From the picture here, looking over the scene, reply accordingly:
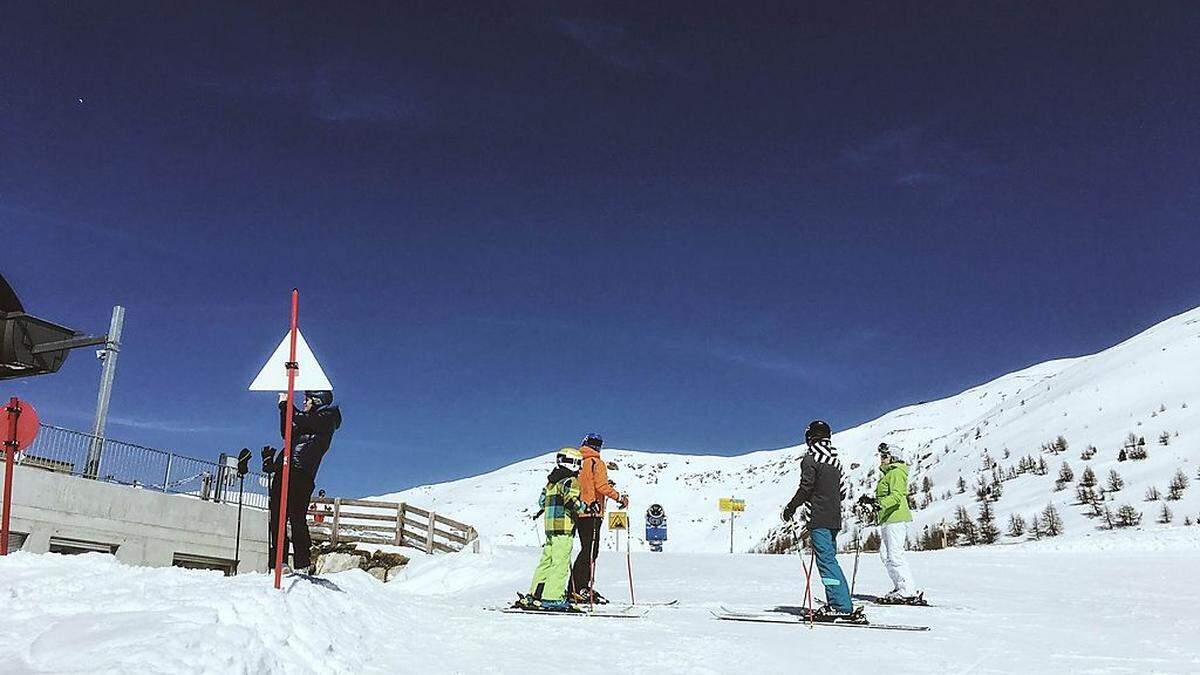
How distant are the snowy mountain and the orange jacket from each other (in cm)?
254

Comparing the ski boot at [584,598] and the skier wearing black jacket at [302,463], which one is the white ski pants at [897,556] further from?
the skier wearing black jacket at [302,463]

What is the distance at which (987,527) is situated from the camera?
19.7 m

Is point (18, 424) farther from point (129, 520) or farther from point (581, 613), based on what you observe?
point (129, 520)

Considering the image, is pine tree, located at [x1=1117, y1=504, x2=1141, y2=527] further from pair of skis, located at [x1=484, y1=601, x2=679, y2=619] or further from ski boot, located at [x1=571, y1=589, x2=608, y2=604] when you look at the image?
ski boot, located at [x1=571, y1=589, x2=608, y2=604]

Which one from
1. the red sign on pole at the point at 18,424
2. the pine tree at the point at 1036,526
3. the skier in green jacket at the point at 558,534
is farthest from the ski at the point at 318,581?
the pine tree at the point at 1036,526

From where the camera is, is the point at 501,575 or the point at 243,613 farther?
the point at 501,575

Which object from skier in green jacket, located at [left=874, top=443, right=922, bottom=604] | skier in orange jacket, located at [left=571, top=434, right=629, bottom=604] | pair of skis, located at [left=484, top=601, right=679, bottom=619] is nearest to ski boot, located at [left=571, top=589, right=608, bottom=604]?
skier in orange jacket, located at [left=571, top=434, right=629, bottom=604]

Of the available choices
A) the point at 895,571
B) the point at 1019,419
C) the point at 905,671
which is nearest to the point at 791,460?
the point at 1019,419

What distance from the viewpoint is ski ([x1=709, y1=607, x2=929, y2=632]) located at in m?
7.31

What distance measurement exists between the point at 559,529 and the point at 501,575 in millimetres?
9051

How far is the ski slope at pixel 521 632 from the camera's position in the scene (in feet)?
14.0

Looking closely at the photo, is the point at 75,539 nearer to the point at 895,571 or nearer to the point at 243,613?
the point at 243,613

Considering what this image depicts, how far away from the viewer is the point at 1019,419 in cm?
3312

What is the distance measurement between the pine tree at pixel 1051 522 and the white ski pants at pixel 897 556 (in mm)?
10582
